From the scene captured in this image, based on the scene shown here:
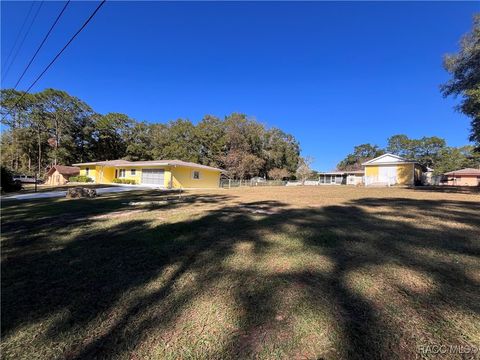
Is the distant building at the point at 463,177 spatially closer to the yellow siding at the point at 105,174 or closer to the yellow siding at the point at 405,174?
the yellow siding at the point at 405,174

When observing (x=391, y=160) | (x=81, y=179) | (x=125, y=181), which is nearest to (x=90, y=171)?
(x=81, y=179)

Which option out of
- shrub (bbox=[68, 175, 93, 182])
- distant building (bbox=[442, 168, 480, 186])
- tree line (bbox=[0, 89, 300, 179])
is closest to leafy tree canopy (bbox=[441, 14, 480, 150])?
tree line (bbox=[0, 89, 300, 179])

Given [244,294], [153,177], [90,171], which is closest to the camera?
[244,294]

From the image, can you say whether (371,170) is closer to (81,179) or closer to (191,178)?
(191,178)

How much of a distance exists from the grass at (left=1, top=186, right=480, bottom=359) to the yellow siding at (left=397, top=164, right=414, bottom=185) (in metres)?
25.7

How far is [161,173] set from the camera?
962 inches

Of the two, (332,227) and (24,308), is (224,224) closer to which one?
(332,227)

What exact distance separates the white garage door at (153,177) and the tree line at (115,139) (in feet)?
39.2

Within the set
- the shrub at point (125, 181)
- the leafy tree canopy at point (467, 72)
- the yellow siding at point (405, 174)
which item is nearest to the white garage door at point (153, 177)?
the shrub at point (125, 181)

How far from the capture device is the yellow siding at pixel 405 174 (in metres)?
27.0

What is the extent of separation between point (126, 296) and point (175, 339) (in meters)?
1.05

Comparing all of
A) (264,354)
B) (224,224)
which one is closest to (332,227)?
(224,224)

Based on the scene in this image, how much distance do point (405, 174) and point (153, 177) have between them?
1056 inches

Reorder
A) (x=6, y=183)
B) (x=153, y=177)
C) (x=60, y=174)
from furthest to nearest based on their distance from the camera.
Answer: (x=60, y=174)
(x=153, y=177)
(x=6, y=183)
